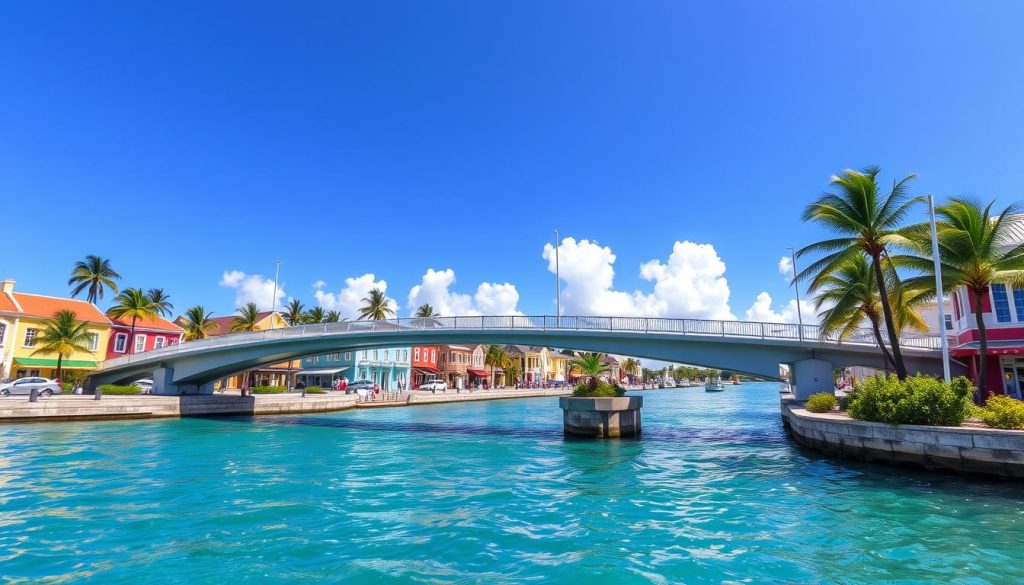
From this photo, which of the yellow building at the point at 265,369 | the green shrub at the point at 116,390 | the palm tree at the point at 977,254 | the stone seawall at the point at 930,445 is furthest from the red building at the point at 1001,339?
the yellow building at the point at 265,369

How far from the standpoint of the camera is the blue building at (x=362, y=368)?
222 ft

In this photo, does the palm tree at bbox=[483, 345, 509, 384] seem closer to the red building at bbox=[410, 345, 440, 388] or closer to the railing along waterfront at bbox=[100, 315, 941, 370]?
the red building at bbox=[410, 345, 440, 388]

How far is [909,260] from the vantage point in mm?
22828

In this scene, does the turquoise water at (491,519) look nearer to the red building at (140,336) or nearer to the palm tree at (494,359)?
the red building at (140,336)

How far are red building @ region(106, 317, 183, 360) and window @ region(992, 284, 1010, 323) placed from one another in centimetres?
6679

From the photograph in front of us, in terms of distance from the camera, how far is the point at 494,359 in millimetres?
94938

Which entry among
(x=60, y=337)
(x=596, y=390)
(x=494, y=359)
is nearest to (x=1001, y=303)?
(x=596, y=390)

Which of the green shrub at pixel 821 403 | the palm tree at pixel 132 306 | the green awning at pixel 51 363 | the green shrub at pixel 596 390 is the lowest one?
the green shrub at pixel 821 403

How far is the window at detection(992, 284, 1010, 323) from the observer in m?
23.9

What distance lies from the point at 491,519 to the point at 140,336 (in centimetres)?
6054

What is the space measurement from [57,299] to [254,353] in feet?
99.6

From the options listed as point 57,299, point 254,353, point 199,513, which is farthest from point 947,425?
point 57,299

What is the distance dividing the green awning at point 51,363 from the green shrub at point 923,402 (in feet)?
199

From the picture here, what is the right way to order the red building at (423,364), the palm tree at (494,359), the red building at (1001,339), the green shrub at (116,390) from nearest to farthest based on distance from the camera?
1. the red building at (1001,339)
2. the green shrub at (116,390)
3. the red building at (423,364)
4. the palm tree at (494,359)
